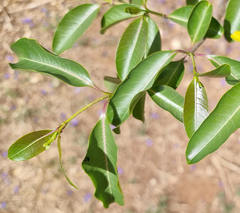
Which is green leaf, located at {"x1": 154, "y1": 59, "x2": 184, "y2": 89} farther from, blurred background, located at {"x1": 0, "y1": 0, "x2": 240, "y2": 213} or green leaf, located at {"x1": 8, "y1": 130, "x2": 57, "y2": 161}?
blurred background, located at {"x1": 0, "y1": 0, "x2": 240, "y2": 213}

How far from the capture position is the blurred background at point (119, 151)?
2680mm

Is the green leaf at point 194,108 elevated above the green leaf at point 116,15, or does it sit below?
below

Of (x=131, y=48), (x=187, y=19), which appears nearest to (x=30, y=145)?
(x=131, y=48)

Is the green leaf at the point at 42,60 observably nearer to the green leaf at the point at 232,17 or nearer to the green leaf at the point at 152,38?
the green leaf at the point at 152,38

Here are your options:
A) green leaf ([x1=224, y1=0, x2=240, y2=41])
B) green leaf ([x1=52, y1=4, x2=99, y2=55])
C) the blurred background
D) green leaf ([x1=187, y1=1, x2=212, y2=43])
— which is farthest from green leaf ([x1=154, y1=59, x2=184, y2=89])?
the blurred background

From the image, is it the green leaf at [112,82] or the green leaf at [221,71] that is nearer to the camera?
the green leaf at [221,71]

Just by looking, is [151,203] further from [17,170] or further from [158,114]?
[17,170]

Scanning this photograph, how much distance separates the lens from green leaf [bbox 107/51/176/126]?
84 cm

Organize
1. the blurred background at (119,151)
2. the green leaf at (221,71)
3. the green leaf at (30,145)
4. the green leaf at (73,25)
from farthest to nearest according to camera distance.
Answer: the blurred background at (119,151) < the green leaf at (73,25) < the green leaf at (30,145) < the green leaf at (221,71)

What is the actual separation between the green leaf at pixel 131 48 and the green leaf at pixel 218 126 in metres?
0.31

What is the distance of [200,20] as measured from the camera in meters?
0.92

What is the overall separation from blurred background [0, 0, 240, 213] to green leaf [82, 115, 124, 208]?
186 cm

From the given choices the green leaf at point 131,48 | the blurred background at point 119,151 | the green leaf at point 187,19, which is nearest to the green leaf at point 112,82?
the green leaf at point 131,48

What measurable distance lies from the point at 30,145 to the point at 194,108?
1.54 feet
